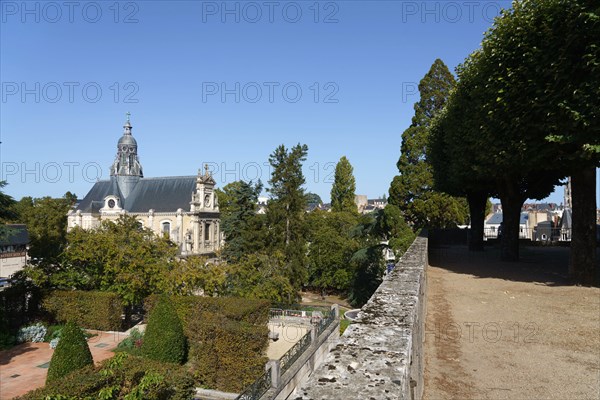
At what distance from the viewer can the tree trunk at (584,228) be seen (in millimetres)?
11734

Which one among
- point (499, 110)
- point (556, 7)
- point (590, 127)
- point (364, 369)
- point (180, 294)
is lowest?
point (180, 294)

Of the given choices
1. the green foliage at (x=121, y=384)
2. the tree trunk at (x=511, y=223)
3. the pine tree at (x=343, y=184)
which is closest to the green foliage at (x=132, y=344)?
the green foliage at (x=121, y=384)

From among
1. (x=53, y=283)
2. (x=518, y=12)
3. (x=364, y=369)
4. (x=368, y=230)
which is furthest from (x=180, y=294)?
(x=364, y=369)

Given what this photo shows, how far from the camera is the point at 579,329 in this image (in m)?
7.83

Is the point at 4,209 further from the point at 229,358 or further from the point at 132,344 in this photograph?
the point at 229,358

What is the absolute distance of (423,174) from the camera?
3622 centimetres

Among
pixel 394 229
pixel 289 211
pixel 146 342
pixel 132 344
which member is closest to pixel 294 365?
pixel 146 342

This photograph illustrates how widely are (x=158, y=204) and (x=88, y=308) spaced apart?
33.1 meters

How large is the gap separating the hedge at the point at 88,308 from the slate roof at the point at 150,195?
98.3ft

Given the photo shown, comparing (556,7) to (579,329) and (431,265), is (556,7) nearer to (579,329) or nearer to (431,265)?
(579,329)

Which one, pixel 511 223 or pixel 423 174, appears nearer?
pixel 511 223

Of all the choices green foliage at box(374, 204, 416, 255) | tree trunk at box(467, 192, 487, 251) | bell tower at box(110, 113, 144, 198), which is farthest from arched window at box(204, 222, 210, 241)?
tree trunk at box(467, 192, 487, 251)

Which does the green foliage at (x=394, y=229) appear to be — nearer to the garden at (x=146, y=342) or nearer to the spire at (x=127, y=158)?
the garden at (x=146, y=342)

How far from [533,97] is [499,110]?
1.14 metres
